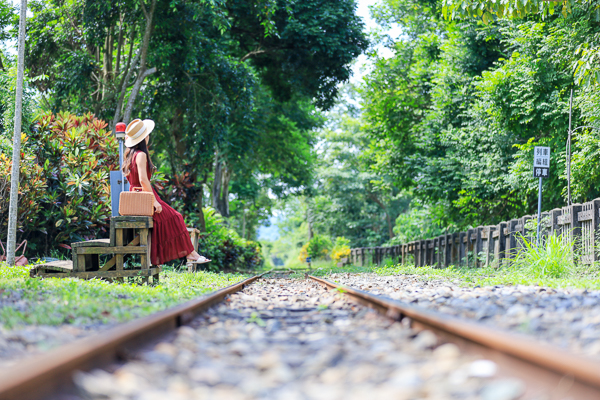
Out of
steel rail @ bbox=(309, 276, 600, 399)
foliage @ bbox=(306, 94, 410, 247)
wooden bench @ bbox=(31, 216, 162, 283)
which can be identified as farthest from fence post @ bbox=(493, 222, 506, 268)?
foliage @ bbox=(306, 94, 410, 247)

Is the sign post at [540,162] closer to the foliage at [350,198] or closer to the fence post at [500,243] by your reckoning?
the fence post at [500,243]

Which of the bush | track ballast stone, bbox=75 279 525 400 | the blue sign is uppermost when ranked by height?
the blue sign

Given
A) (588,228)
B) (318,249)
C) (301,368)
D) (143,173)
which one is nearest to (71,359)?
(301,368)

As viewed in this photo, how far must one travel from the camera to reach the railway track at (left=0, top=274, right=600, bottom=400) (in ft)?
6.53

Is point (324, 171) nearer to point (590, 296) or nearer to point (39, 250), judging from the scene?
point (39, 250)

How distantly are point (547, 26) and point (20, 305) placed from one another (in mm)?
14740

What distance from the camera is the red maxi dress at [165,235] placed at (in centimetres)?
768

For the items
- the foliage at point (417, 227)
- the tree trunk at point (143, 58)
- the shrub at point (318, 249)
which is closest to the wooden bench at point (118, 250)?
the tree trunk at point (143, 58)

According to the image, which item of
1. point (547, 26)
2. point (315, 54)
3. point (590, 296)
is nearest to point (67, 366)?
point (590, 296)

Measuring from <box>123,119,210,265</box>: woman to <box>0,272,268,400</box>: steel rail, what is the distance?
4.48 m

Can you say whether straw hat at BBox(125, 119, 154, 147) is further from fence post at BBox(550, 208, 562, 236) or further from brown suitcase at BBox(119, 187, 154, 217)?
fence post at BBox(550, 208, 562, 236)

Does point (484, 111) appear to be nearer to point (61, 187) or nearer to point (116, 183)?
point (116, 183)

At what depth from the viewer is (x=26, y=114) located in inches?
452

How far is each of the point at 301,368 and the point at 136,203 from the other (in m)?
5.33
